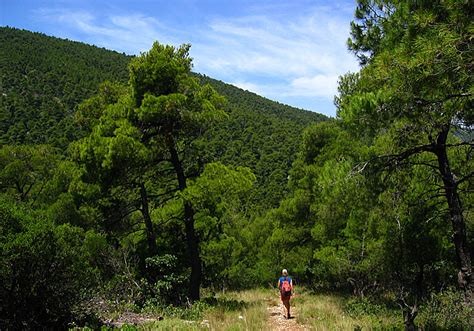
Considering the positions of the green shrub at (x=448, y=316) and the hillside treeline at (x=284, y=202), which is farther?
the green shrub at (x=448, y=316)

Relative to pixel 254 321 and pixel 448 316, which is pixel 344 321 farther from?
pixel 448 316

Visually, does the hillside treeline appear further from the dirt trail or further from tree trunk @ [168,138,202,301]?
the dirt trail

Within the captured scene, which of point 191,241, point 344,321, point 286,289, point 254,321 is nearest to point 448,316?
point 344,321

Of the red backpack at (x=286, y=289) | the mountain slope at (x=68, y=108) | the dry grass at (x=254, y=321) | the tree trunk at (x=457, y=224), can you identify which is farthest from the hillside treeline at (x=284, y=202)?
the mountain slope at (x=68, y=108)

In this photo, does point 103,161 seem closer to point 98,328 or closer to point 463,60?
point 98,328

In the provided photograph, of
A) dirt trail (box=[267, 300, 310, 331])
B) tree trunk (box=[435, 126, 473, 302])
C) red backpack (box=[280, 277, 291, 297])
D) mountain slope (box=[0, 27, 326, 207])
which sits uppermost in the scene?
mountain slope (box=[0, 27, 326, 207])

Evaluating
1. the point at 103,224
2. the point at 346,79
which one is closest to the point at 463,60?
the point at 103,224

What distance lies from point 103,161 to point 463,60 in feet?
28.7

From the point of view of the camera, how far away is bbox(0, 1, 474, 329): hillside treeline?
579 cm

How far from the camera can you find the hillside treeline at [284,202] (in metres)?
5.79

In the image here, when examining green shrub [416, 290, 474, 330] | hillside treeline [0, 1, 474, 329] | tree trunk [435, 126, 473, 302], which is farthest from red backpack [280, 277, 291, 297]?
tree trunk [435, 126, 473, 302]

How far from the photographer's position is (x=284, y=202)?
20.7 m

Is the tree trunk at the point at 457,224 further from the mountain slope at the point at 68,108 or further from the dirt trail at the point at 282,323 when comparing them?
the mountain slope at the point at 68,108

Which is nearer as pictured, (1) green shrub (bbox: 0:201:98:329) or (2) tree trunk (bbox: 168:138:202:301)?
(1) green shrub (bbox: 0:201:98:329)
